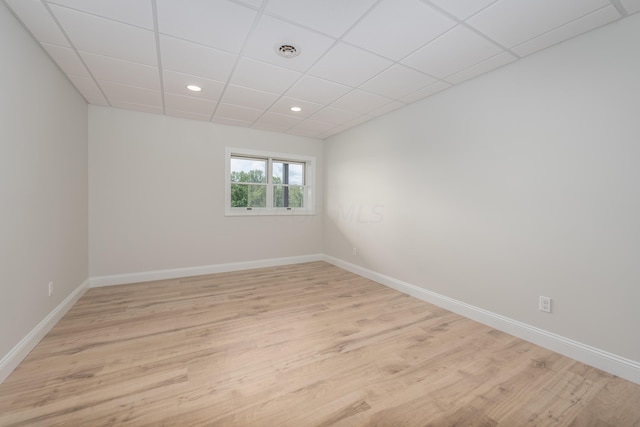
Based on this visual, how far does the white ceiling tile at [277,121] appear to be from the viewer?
12.8 feet

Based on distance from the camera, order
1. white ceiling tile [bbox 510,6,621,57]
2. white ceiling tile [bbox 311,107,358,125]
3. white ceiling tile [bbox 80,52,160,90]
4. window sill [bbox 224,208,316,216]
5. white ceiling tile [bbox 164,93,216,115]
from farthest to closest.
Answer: window sill [bbox 224,208,316,216] → white ceiling tile [bbox 311,107,358,125] → white ceiling tile [bbox 164,93,216,115] → white ceiling tile [bbox 80,52,160,90] → white ceiling tile [bbox 510,6,621,57]

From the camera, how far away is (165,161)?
3.95 m

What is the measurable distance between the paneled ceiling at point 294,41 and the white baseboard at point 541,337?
244 centimetres

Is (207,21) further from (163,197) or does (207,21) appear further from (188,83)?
(163,197)

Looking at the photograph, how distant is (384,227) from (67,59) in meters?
4.02

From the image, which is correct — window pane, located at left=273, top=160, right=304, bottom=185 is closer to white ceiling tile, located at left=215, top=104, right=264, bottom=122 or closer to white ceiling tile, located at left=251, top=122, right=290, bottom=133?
white ceiling tile, located at left=251, top=122, right=290, bottom=133

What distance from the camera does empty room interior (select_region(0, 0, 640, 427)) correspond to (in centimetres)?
166

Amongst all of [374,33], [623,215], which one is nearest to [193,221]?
[374,33]

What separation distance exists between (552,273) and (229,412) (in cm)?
268

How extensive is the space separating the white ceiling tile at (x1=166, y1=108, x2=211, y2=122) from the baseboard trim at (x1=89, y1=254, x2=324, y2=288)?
95.3 inches

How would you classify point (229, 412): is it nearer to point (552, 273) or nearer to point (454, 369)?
point (454, 369)

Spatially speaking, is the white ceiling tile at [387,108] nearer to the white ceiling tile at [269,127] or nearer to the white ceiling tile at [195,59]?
the white ceiling tile at [269,127]

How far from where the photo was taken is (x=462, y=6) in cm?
171

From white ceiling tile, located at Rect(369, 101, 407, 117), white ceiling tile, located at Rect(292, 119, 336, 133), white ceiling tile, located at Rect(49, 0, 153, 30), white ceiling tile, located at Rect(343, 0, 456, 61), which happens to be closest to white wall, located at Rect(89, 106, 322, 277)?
white ceiling tile, located at Rect(292, 119, 336, 133)
